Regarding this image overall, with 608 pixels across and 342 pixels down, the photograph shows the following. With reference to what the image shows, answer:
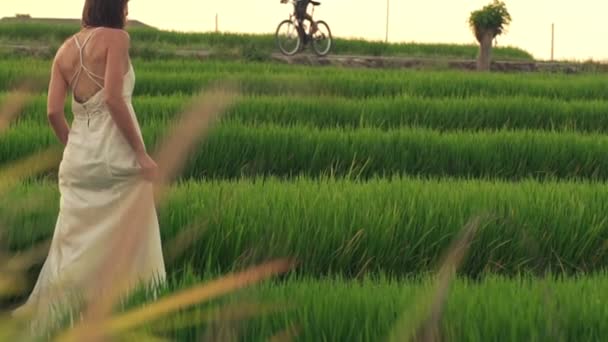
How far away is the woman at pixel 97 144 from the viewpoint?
3559 mm

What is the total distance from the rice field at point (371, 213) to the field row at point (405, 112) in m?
0.02

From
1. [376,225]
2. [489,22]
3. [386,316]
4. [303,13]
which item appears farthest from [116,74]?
[489,22]

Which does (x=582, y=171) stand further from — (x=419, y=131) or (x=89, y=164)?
A: (x=89, y=164)

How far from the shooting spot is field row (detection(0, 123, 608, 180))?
694cm

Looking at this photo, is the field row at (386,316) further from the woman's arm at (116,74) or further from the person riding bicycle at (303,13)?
the person riding bicycle at (303,13)

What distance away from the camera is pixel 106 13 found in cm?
355

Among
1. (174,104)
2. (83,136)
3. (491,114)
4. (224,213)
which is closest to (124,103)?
(83,136)

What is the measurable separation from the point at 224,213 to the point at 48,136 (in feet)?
8.93

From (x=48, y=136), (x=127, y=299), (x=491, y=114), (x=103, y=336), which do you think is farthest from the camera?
(x=491, y=114)

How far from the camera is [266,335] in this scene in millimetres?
1997

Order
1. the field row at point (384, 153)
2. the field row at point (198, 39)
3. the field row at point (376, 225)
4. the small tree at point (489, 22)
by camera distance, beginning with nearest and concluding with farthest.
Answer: the field row at point (376, 225) → the field row at point (384, 153) → the small tree at point (489, 22) → the field row at point (198, 39)

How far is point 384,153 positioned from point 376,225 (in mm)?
2848

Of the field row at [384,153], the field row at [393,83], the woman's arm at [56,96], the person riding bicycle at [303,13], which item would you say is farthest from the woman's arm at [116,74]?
the person riding bicycle at [303,13]

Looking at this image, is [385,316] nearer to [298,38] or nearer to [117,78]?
[117,78]
